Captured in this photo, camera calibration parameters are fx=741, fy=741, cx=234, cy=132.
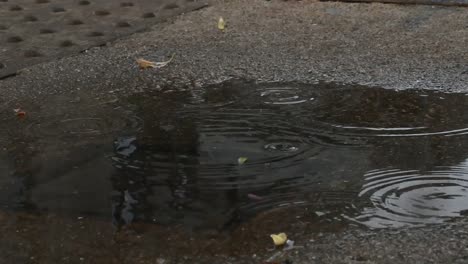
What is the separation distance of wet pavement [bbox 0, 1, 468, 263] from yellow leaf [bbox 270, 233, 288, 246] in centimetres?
5

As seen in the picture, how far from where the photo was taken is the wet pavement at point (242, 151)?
3.43 meters

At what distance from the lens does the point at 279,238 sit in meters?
3.37

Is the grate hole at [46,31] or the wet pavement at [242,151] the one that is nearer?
the wet pavement at [242,151]

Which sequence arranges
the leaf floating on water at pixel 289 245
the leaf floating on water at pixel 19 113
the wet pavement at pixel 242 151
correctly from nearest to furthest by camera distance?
1. the leaf floating on water at pixel 289 245
2. the wet pavement at pixel 242 151
3. the leaf floating on water at pixel 19 113

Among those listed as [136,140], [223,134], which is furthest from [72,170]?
[223,134]

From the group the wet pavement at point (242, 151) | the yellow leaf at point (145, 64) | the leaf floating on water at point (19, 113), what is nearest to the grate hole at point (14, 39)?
the wet pavement at point (242, 151)

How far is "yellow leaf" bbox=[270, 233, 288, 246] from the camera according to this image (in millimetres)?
3344

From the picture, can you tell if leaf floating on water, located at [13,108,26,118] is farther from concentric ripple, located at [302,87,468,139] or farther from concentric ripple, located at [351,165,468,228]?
concentric ripple, located at [351,165,468,228]

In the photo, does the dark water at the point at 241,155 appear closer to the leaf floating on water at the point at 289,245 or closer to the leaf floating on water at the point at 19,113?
the leaf floating on water at the point at 19,113

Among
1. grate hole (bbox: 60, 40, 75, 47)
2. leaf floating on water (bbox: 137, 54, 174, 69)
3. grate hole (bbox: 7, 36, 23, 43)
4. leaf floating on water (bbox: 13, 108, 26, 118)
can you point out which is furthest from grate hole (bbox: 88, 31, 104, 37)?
leaf floating on water (bbox: 13, 108, 26, 118)

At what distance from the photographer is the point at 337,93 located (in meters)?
5.52

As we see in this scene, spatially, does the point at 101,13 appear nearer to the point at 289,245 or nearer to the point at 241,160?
the point at 241,160

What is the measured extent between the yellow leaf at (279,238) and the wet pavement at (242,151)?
0.05 meters

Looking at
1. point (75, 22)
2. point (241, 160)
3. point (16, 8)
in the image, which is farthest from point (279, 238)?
point (16, 8)
